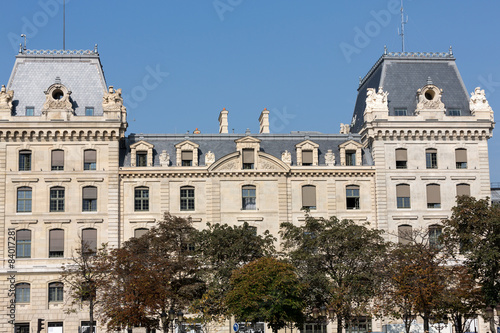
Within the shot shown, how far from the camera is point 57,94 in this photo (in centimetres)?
7206

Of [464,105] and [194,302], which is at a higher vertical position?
[464,105]

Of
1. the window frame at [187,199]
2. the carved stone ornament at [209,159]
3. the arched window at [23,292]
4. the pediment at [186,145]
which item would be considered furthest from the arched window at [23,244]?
the carved stone ornament at [209,159]

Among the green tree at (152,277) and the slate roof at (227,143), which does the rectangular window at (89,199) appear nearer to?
the slate roof at (227,143)

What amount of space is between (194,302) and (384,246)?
14785 mm

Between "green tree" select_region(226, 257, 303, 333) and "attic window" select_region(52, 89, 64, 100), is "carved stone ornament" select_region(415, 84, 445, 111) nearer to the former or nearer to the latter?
"green tree" select_region(226, 257, 303, 333)

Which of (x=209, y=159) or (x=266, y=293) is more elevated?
(x=209, y=159)

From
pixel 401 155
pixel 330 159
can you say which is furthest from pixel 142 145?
pixel 401 155

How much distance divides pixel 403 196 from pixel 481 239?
612 inches

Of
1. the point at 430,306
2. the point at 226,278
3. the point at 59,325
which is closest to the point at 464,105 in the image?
the point at 430,306

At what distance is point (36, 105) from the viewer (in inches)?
2822

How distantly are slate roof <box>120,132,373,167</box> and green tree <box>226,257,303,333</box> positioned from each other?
666 inches

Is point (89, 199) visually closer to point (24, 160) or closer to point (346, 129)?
point (24, 160)

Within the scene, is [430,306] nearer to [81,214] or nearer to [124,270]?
[124,270]

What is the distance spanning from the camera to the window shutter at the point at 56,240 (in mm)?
68625
